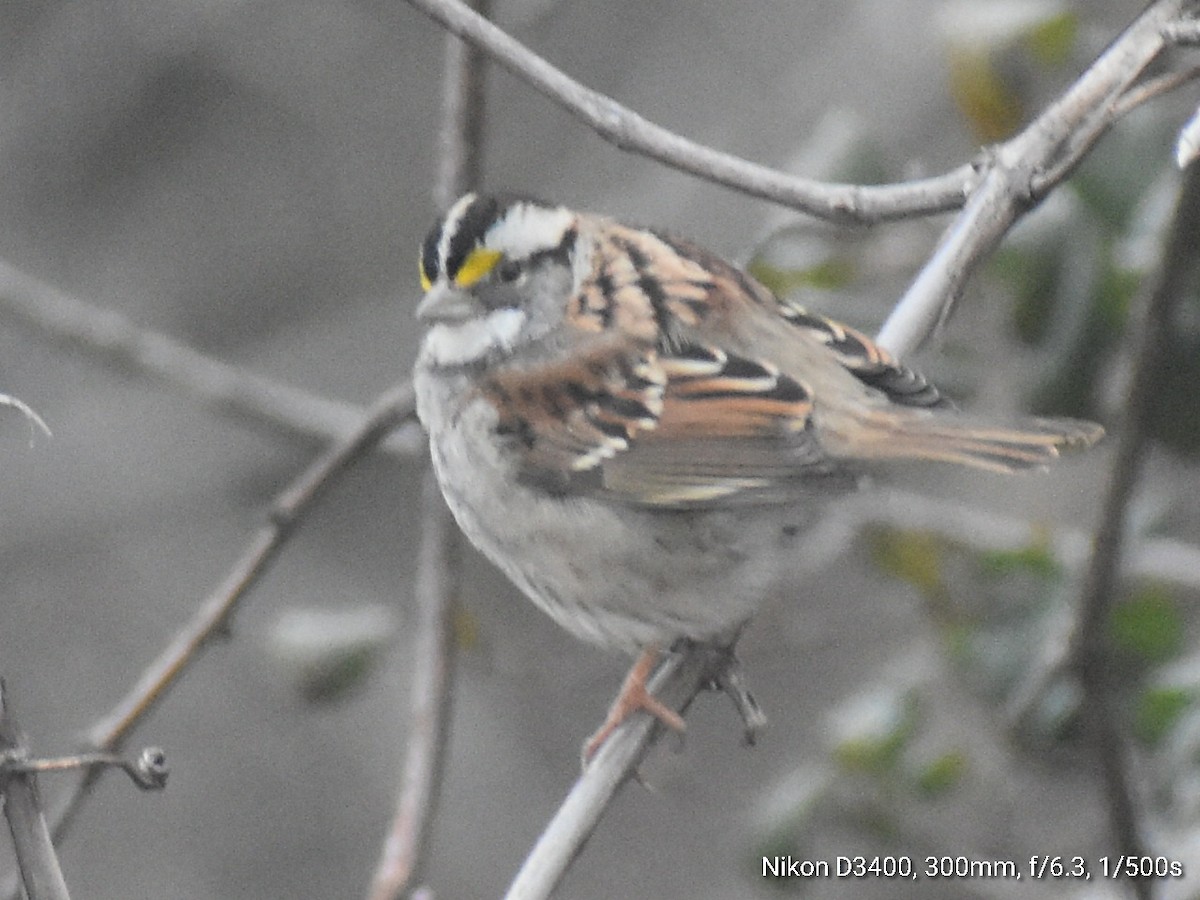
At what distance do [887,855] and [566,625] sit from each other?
1.08m

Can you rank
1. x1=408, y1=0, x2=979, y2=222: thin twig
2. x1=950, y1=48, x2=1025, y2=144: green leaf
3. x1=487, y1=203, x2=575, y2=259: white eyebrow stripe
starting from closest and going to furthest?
1. x1=408, y1=0, x2=979, y2=222: thin twig
2. x1=487, y1=203, x2=575, y2=259: white eyebrow stripe
3. x1=950, y1=48, x2=1025, y2=144: green leaf

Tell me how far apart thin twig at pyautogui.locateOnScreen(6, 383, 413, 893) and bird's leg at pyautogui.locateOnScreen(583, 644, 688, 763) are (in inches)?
27.5

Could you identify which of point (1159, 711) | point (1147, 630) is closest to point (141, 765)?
point (1159, 711)

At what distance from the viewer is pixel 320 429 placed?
4270mm

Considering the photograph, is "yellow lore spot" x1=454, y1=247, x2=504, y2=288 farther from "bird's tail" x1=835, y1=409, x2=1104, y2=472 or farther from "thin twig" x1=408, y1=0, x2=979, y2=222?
"bird's tail" x1=835, y1=409, x2=1104, y2=472

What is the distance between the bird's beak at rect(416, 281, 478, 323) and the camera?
3.55m

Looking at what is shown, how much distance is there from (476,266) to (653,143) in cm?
78

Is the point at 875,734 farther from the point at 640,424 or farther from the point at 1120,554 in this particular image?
the point at 640,424

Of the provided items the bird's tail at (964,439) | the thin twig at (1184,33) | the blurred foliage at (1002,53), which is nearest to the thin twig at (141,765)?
the bird's tail at (964,439)

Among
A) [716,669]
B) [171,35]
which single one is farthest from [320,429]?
[171,35]

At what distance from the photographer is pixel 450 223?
138 inches

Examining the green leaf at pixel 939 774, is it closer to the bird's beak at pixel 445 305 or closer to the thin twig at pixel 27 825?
the bird's beak at pixel 445 305

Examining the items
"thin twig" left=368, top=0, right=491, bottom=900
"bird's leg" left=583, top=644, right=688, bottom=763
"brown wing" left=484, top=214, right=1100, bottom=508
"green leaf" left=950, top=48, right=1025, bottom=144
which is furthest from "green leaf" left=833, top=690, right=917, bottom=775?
"green leaf" left=950, top=48, right=1025, bottom=144

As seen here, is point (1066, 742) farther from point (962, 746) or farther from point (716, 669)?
point (716, 669)
